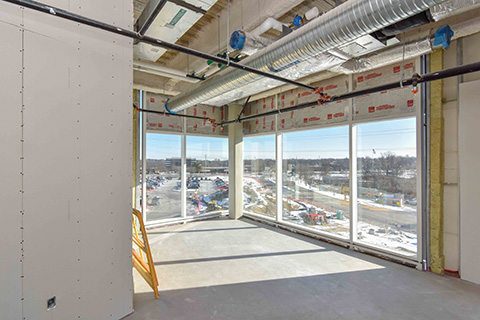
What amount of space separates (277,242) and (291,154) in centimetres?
187

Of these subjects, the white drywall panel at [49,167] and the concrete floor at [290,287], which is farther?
the concrete floor at [290,287]

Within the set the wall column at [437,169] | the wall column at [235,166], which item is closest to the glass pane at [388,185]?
the wall column at [437,169]

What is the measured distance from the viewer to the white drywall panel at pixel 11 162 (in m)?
1.51

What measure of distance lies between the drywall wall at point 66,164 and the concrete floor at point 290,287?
0.61 m

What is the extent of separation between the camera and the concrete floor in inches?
84.5

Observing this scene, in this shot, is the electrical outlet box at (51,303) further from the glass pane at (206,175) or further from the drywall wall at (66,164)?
the glass pane at (206,175)

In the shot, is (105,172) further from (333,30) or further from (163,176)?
(163,176)

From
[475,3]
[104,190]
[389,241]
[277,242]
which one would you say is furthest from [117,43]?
[389,241]

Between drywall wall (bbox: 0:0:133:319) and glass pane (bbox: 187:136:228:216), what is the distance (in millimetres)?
3372

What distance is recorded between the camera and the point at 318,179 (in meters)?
4.34

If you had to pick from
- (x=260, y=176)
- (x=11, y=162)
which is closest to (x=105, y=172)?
(x=11, y=162)

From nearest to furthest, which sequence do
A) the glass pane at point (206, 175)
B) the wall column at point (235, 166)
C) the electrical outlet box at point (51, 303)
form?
the electrical outlet box at point (51, 303), the glass pane at point (206, 175), the wall column at point (235, 166)

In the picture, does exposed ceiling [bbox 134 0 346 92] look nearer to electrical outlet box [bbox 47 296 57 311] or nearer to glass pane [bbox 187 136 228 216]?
glass pane [bbox 187 136 228 216]

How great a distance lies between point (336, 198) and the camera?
4.07m
